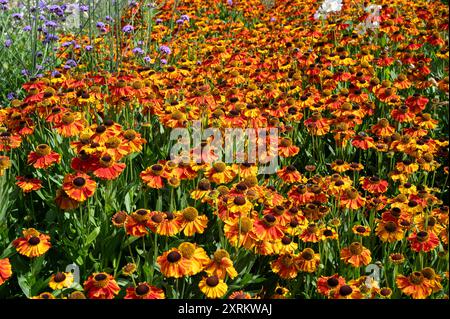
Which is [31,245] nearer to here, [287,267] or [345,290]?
[287,267]

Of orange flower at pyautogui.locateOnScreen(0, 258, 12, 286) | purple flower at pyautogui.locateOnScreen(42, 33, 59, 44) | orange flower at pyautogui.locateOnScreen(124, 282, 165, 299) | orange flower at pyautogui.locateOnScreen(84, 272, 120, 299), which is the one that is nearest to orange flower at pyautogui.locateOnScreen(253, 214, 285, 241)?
orange flower at pyautogui.locateOnScreen(124, 282, 165, 299)

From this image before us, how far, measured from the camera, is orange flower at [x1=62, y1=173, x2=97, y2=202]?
7.00 feet

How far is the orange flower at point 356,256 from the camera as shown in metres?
2.13

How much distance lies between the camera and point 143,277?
7.56ft

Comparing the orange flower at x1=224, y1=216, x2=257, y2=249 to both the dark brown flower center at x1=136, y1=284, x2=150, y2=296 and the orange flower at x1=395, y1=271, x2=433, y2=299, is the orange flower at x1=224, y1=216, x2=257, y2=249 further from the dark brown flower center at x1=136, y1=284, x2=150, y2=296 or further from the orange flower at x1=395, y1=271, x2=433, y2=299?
the orange flower at x1=395, y1=271, x2=433, y2=299

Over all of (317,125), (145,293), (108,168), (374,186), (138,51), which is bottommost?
(145,293)

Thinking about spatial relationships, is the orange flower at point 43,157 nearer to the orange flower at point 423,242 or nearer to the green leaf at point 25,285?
the green leaf at point 25,285

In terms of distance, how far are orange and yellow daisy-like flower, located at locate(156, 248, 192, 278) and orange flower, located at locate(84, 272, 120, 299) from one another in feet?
0.59

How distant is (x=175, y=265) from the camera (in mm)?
1881

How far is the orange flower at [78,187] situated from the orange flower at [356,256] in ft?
3.39

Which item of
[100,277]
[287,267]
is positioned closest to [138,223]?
[100,277]

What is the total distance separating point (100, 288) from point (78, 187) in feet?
1.60
